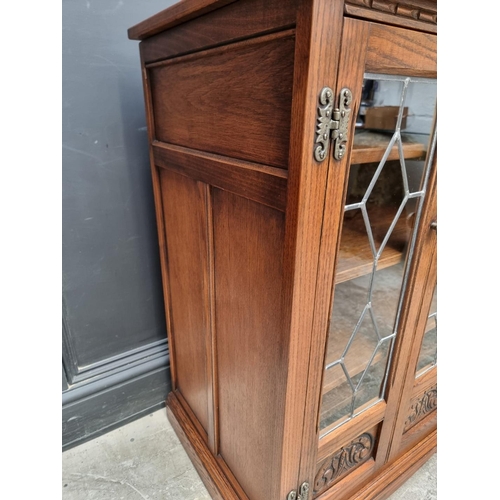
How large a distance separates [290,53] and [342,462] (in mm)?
733

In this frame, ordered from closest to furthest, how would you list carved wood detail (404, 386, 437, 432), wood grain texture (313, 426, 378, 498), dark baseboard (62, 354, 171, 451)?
wood grain texture (313, 426, 378, 498)
carved wood detail (404, 386, 437, 432)
dark baseboard (62, 354, 171, 451)

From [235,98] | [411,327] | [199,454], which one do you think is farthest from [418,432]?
[235,98]

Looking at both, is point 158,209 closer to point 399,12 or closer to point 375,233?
point 375,233

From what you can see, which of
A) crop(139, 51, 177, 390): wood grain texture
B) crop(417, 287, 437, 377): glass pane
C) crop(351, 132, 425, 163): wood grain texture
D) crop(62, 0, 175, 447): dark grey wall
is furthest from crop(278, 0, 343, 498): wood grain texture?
crop(62, 0, 175, 447): dark grey wall

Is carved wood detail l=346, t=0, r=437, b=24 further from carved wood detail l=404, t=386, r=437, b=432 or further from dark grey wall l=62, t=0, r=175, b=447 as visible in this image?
carved wood detail l=404, t=386, r=437, b=432

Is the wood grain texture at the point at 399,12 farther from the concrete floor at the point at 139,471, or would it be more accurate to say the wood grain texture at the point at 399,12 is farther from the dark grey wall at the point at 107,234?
the concrete floor at the point at 139,471

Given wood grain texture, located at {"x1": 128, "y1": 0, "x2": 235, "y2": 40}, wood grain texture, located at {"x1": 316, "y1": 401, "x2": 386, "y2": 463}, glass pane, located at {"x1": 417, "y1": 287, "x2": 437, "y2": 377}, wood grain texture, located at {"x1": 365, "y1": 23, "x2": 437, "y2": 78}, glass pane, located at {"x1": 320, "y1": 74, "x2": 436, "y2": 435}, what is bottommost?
wood grain texture, located at {"x1": 316, "y1": 401, "x2": 386, "y2": 463}

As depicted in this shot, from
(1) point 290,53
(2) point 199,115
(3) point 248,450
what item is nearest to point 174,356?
(3) point 248,450

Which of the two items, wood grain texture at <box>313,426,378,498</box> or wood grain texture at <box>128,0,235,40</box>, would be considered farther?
wood grain texture at <box>313,426,378,498</box>

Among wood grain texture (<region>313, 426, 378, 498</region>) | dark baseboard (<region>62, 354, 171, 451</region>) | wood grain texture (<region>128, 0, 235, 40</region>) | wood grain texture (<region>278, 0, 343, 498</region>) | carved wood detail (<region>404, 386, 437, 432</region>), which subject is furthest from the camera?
dark baseboard (<region>62, 354, 171, 451</region>)

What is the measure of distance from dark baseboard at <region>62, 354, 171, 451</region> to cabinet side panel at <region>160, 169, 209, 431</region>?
0.14 meters

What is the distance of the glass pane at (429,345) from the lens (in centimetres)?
78

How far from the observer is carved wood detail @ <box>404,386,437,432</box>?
0.85 m

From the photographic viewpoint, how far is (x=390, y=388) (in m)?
0.74
